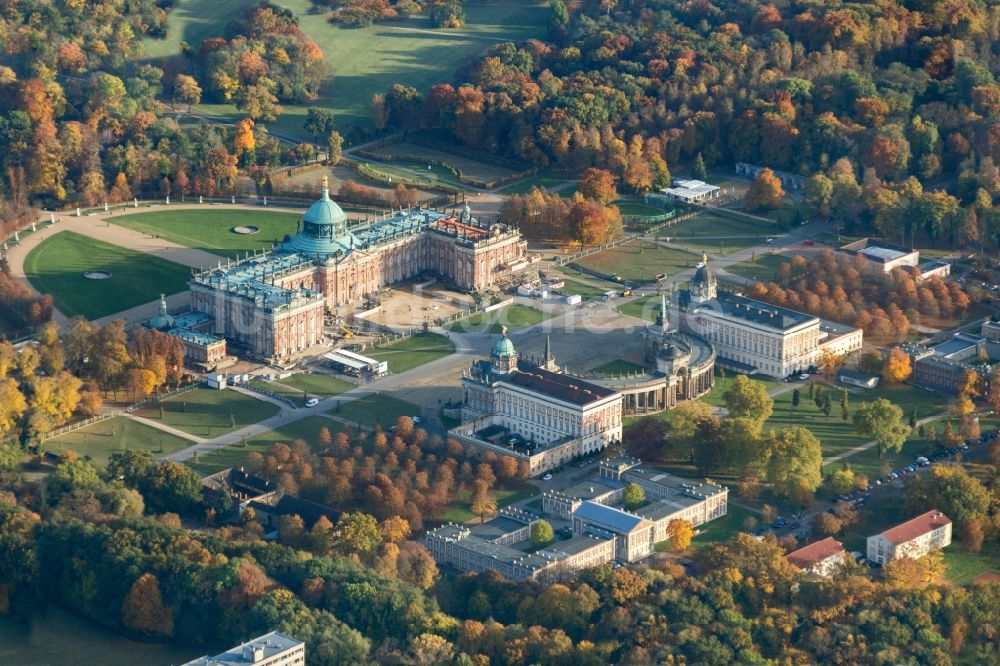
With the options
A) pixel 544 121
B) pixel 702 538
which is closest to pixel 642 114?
→ pixel 544 121

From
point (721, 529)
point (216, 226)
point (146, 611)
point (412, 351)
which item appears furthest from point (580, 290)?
point (146, 611)

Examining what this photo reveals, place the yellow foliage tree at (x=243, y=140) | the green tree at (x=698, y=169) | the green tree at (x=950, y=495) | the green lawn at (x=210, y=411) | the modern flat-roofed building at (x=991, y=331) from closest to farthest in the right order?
the green tree at (x=950, y=495)
the green lawn at (x=210, y=411)
the modern flat-roofed building at (x=991, y=331)
the green tree at (x=698, y=169)
the yellow foliage tree at (x=243, y=140)

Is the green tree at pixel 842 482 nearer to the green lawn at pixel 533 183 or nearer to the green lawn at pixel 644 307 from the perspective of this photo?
the green lawn at pixel 644 307

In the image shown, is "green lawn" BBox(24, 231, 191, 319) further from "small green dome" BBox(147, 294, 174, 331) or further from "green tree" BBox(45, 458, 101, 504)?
"green tree" BBox(45, 458, 101, 504)

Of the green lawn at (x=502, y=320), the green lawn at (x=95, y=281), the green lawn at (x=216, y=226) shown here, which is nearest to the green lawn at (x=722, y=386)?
the green lawn at (x=502, y=320)

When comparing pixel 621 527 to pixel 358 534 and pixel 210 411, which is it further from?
pixel 210 411

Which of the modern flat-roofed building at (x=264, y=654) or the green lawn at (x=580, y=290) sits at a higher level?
the modern flat-roofed building at (x=264, y=654)

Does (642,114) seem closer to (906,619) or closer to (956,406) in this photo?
(956,406)

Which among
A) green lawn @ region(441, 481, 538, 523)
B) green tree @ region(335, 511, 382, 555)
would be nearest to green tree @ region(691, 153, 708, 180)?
green lawn @ region(441, 481, 538, 523)

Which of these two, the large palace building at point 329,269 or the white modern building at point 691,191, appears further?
the white modern building at point 691,191
